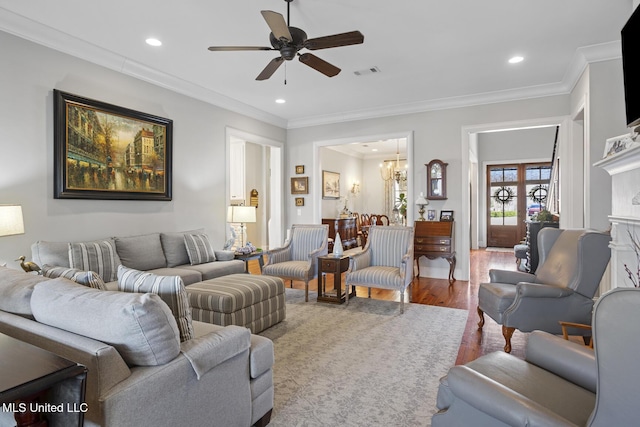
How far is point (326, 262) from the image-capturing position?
14.6 ft

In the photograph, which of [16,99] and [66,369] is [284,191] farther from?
[66,369]

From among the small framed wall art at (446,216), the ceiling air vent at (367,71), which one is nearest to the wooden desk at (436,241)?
the small framed wall art at (446,216)

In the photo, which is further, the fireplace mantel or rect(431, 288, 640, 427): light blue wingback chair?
the fireplace mantel

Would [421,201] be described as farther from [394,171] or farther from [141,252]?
[394,171]

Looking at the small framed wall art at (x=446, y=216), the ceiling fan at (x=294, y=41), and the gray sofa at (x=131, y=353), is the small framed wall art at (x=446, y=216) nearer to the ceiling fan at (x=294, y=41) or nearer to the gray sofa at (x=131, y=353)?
the ceiling fan at (x=294, y=41)

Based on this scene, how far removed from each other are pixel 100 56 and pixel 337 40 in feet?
9.40

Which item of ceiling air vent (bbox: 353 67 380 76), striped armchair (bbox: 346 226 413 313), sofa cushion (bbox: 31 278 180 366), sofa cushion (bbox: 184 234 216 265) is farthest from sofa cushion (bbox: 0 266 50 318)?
ceiling air vent (bbox: 353 67 380 76)

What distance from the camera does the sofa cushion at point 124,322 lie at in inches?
55.5

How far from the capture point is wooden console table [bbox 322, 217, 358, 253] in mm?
8523

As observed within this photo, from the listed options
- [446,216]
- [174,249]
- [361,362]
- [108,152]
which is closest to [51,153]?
[108,152]

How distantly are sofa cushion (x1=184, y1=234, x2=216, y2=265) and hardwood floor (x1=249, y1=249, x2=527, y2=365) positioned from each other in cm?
146

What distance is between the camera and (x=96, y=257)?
3.59 metres

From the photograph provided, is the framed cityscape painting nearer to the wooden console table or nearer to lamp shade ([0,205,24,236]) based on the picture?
lamp shade ([0,205,24,236])

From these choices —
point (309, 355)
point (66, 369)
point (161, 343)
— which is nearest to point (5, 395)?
point (66, 369)
